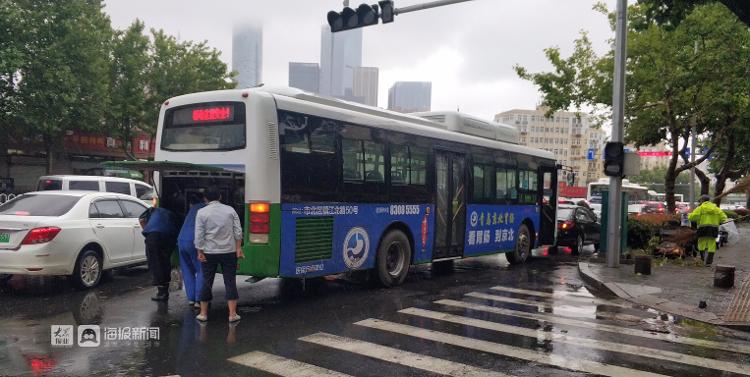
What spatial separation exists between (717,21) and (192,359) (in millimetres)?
19377

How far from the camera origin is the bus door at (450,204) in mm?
11133

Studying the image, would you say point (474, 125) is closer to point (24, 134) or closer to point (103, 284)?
point (103, 284)

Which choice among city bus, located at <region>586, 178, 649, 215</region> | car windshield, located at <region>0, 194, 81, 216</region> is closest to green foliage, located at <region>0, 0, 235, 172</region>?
car windshield, located at <region>0, 194, 81, 216</region>

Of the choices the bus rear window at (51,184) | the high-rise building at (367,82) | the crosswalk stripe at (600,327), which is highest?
the high-rise building at (367,82)

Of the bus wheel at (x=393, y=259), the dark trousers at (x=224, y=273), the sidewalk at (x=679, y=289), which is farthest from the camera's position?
the bus wheel at (x=393, y=259)

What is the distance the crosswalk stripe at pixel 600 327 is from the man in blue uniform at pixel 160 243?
414cm

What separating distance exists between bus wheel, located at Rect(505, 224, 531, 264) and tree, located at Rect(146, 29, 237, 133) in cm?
2372

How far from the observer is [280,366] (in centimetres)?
538

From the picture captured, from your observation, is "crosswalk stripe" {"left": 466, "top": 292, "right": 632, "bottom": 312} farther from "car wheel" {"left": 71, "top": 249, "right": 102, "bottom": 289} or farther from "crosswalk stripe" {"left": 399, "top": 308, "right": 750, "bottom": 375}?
"car wheel" {"left": 71, "top": 249, "right": 102, "bottom": 289}

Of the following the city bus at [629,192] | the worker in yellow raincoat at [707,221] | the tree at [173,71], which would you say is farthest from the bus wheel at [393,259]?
the city bus at [629,192]

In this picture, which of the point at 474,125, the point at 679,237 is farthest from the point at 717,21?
the point at 474,125

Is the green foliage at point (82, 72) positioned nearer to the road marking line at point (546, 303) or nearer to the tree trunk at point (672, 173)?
the road marking line at point (546, 303)

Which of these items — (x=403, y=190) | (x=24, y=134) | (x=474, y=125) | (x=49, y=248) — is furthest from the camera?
(x=24, y=134)

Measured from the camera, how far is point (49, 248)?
8.30 metres
